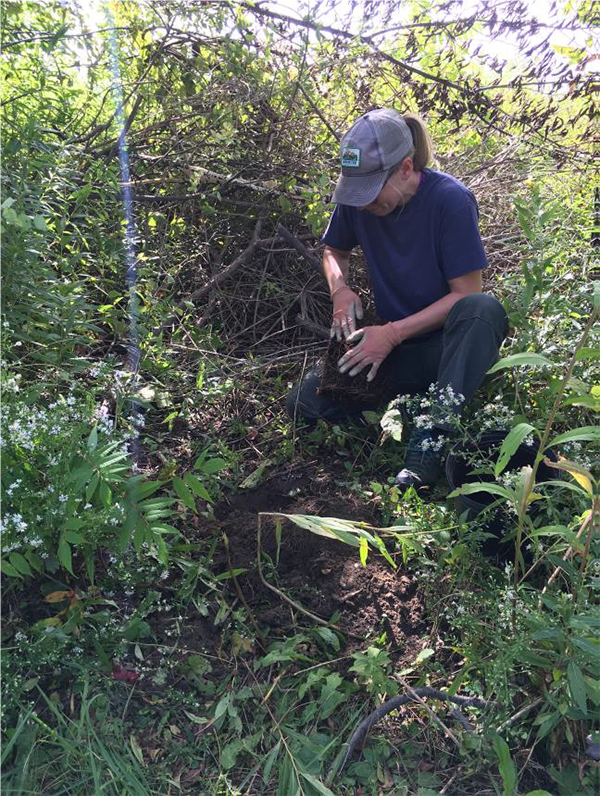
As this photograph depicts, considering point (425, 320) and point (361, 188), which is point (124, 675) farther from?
point (361, 188)

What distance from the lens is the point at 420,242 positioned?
2818mm

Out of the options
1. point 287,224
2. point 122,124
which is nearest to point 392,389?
point 287,224

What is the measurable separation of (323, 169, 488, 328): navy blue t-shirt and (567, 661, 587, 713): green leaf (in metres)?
1.64

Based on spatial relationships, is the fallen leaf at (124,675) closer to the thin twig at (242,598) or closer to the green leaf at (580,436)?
the thin twig at (242,598)

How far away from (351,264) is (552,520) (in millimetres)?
1917

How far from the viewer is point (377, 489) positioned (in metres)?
2.57

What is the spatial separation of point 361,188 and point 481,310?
0.70 m

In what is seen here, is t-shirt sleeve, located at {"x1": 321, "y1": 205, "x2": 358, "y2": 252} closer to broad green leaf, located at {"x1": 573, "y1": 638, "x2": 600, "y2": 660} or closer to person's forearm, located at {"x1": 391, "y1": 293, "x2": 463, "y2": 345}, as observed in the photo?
person's forearm, located at {"x1": 391, "y1": 293, "x2": 463, "y2": 345}

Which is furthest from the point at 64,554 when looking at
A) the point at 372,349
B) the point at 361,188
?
the point at 361,188

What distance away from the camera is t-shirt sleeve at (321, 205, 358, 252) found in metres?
3.06

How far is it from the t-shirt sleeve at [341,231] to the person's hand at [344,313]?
221 mm

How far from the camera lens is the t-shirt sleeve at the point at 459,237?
270cm

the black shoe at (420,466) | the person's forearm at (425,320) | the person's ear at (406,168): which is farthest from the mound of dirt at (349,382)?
the person's ear at (406,168)

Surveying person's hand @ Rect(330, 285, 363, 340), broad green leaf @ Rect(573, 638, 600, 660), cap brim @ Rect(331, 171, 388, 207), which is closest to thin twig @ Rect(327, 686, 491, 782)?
broad green leaf @ Rect(573, 638, 600, 660)
